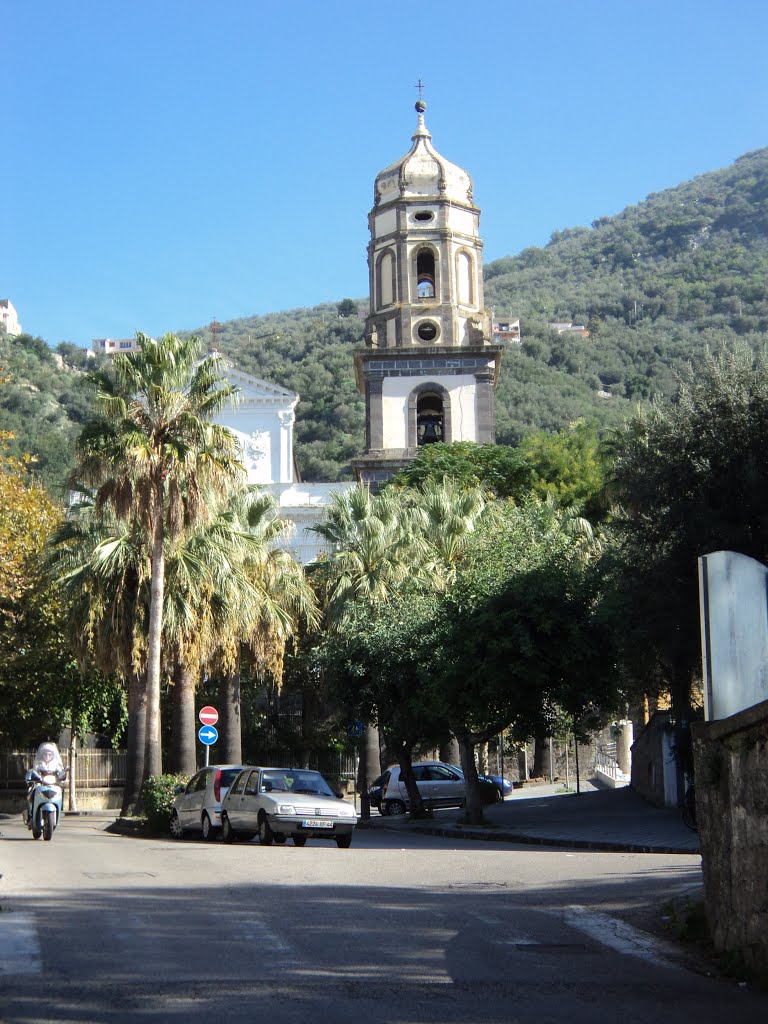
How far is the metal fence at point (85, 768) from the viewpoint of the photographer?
4109 cm

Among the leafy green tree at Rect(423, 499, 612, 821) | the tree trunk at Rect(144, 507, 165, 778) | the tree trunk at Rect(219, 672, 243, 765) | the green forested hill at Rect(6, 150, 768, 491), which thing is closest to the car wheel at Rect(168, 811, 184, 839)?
the tree trunk at Rect(144, 507, 165, 778)

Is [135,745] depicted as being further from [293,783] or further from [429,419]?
[429,419]

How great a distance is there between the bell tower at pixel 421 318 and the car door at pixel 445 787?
64.4ft

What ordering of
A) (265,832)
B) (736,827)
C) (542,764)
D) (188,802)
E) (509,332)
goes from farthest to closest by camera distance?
1. (509,332)
2. (542,764)
3. (188,802)
4. (265,832)
5. (736,827)

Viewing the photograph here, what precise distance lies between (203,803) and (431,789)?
1315cm

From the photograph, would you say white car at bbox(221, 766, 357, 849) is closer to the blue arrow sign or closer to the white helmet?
the white helmet

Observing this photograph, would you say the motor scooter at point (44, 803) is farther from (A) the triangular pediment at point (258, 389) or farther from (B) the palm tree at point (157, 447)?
(A) the triangular pediment at point (258, 389)

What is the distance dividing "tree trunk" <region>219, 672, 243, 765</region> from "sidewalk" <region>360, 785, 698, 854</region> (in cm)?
397

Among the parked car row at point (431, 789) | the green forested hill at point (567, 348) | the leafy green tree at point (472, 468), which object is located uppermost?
the green forested hill at point (567, 348)

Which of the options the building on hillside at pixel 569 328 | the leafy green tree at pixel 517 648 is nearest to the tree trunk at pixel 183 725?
the leafy green tree at pixel 517 648

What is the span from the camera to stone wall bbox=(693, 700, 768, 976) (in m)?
8.13

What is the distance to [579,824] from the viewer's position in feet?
81.1

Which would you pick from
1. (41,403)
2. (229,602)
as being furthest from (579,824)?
(41,403)

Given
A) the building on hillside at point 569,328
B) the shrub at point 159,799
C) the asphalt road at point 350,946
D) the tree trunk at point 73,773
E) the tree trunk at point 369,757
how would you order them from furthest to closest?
the building on hillside at point 569,328
the tree trunk at point 73,773
the tree trunk at point 369,757
the shrub at point 159,799
the asphalt road at point 350,946
